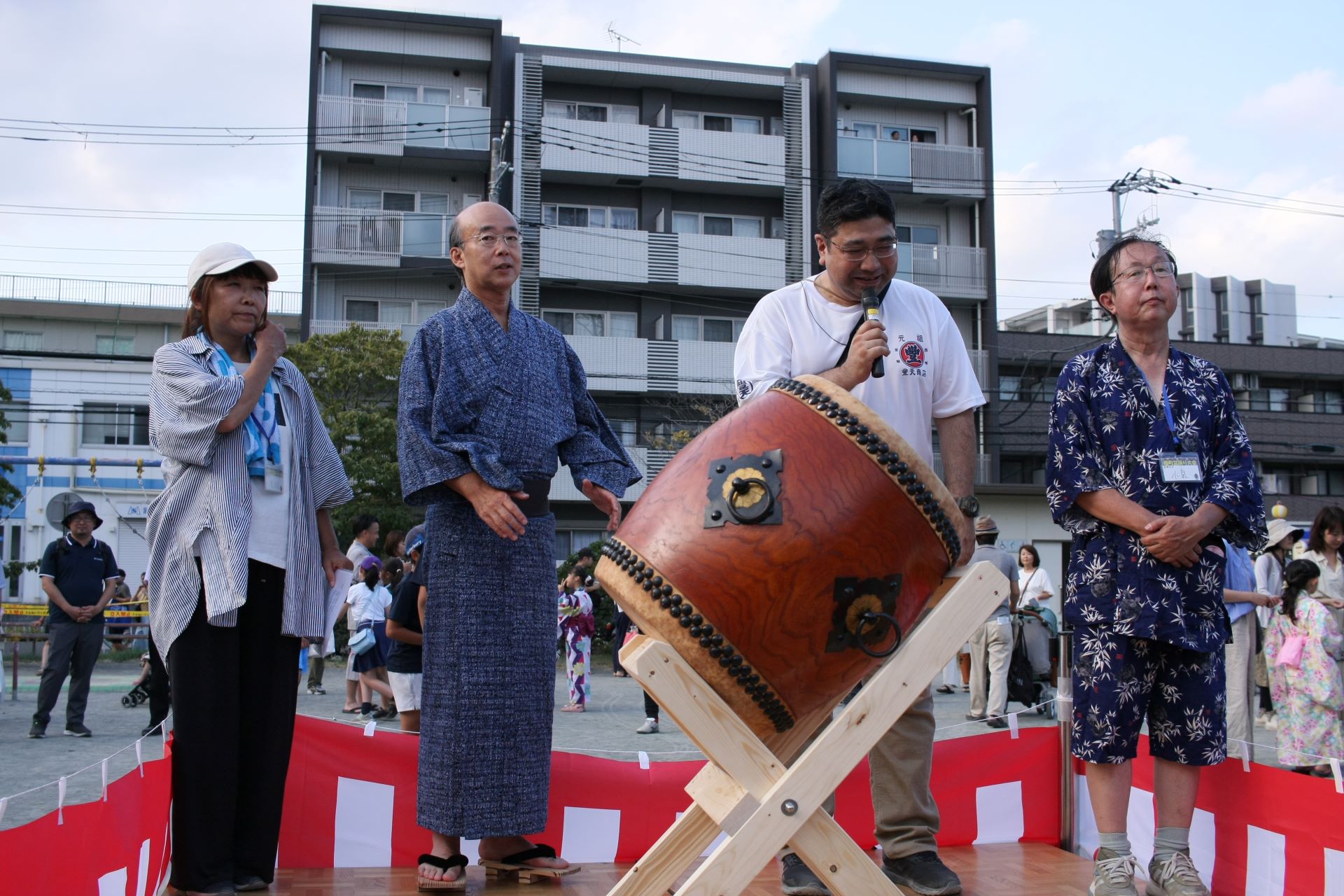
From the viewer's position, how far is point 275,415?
125 inches

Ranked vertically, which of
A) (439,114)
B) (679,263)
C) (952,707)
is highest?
(439,114)

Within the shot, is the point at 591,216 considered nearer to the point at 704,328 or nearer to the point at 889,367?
the point at 704,328

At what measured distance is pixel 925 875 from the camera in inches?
116

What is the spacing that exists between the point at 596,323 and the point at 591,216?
2.49 metres

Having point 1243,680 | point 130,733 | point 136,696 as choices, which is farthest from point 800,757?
point 136,696

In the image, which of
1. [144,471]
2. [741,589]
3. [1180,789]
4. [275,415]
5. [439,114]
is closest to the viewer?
[741,589]

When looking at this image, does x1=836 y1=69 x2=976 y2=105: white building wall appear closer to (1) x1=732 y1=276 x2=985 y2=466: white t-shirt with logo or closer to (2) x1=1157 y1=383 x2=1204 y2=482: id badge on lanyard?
(1) x1=732 y1=276 x2=985 y2=466: white t-shirt with logo

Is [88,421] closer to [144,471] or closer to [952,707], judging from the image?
[144,471]

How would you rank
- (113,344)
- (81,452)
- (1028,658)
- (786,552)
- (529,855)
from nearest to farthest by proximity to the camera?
(786,552), (529,855), (1028,658), (81,452), (113,344)

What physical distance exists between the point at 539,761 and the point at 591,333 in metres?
23.2

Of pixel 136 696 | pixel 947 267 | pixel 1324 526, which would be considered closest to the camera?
pixel 1324 526

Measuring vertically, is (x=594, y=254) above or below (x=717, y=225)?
below

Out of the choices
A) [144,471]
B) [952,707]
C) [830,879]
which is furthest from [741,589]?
[144,471]

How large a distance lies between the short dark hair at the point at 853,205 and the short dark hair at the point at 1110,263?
765 millimetres
